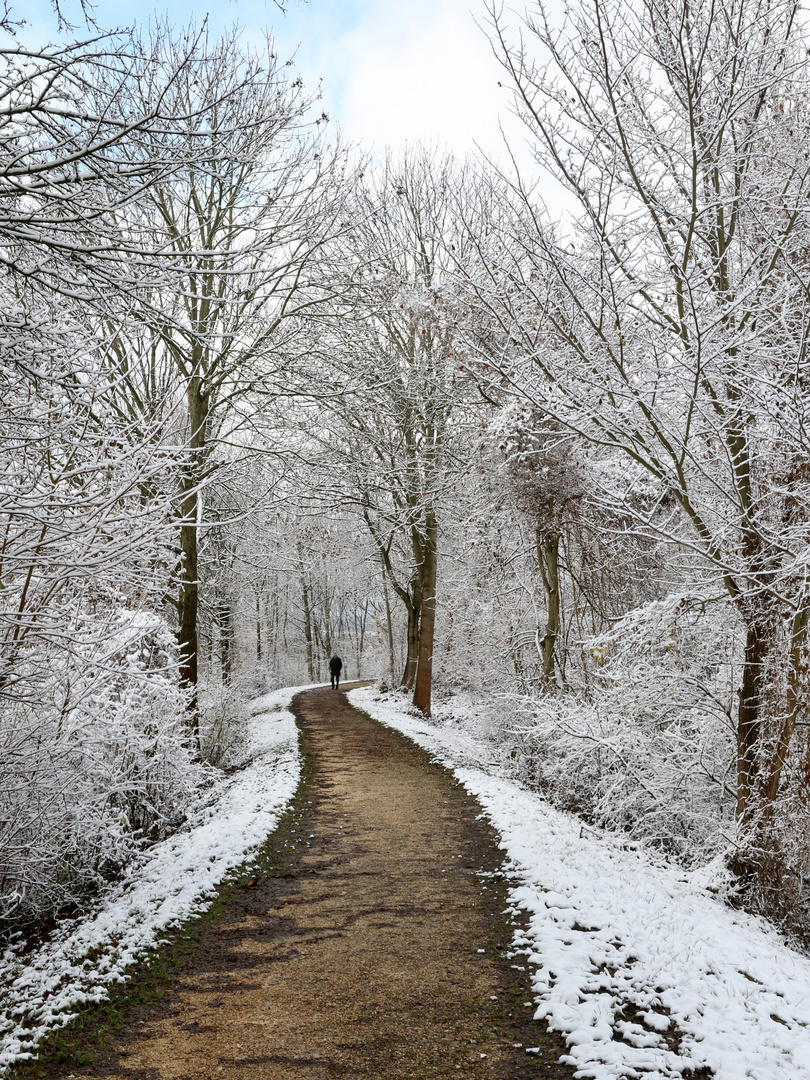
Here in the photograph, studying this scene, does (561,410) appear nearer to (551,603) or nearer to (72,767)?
(72,767)

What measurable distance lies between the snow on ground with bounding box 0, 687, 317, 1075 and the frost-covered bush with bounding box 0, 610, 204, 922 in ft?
1.41

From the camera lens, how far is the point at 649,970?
14.5 ft

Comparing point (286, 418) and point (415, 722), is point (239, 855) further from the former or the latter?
point (415, 722)

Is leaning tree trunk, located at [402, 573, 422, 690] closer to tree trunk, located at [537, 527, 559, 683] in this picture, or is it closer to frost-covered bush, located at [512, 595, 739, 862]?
tree trunk, located at [537, 527, 559, 683]

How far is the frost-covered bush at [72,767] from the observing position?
569 cm

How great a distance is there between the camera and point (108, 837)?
6395 mm

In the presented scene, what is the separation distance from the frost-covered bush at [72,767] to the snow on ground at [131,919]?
1.41 ft

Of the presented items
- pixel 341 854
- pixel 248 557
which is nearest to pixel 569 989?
pixel 341 854

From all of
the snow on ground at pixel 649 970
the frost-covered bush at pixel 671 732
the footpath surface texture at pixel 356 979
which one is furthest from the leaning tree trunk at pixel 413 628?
the snow on ground at pixel 649 970

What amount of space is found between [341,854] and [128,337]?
24.6ft

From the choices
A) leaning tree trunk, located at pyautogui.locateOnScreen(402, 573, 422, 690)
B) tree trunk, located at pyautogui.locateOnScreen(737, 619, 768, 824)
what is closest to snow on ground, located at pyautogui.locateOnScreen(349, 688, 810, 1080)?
tree trunk, located at pyautogui.locateOnScreen(737, 619, 768, 824)

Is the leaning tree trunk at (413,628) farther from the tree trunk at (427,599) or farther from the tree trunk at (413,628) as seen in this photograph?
the tree trunk at (427,599)

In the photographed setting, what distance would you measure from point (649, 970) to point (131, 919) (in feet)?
12.1

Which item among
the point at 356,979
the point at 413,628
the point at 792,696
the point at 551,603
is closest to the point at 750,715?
the point at 792,696
